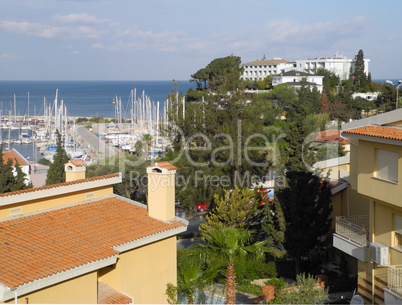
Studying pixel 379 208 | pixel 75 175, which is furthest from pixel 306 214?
pixel 75 175

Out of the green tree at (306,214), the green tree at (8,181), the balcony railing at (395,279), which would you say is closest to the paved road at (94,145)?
the green tree at (8,181)

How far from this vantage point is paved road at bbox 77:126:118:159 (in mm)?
47812

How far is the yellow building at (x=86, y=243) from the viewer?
766cm

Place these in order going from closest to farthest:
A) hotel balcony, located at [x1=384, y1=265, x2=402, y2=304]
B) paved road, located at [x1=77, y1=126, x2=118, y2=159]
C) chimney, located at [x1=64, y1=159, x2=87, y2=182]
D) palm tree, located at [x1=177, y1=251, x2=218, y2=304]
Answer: palm tree, located at [x1=177, y1=251, x2=218, y2=304] < hotel balcony, located at [x1=384, y1=265, x2=402, y2=304] < chimney, located at [x1=64, y1=159, x2=87, y2=182] < paved road, located at [x1=77, y1=126, x2=118, y2=159]

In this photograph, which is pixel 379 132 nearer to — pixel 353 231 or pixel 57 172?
pixel 353 231

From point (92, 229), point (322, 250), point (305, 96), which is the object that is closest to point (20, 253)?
point (92, 229)

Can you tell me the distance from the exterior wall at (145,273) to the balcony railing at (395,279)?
4636mm

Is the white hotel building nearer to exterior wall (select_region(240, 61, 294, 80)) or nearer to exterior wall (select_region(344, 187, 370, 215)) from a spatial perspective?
exterior wall (select_region(240, 61, 294, 80))

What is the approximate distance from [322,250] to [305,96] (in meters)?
39.1

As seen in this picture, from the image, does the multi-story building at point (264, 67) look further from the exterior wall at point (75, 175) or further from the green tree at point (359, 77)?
the exterior wall at point (75, 175)

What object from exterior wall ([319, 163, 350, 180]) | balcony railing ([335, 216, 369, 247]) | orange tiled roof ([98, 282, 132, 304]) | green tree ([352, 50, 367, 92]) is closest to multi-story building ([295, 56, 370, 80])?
green tree ([352, 50, 367, 92])

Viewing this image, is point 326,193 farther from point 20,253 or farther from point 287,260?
point 20,253

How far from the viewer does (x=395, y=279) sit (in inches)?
363

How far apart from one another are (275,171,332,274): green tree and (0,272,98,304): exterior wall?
895cm
